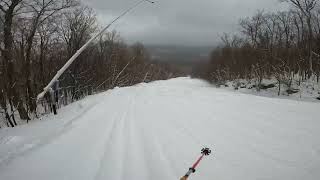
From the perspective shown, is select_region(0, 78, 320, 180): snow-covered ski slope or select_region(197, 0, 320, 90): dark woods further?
select_region(197, 0, 320, 90): dark woods

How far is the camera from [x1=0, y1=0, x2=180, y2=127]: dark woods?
19.0m

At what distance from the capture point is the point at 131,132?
8.98m

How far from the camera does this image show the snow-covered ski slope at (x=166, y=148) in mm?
5562

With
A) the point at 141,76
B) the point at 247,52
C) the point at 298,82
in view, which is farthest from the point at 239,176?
the point at 141,76

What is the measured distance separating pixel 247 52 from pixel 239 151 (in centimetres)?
5486

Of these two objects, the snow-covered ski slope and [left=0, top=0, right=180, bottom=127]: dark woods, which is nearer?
the snow-covered ski slope

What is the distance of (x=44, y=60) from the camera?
34.7m

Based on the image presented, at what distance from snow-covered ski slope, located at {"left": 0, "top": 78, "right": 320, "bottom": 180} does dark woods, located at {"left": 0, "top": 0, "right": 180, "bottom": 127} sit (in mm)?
6070

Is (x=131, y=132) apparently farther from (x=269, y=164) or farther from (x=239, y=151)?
(x=269, y=164)

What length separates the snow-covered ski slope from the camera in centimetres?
556

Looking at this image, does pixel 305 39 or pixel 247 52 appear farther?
pixel 247 52

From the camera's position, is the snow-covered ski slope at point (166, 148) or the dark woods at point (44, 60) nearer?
the snow-covered ski slope at point (166, 148)

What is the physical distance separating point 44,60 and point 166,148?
31556 mm

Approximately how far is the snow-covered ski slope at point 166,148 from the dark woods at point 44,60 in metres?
6.07
